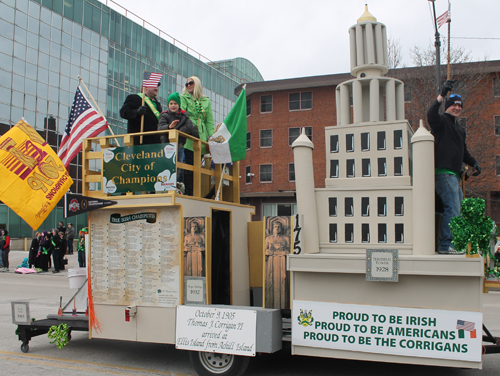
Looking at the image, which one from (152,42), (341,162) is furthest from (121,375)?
(152,42)

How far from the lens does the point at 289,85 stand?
37.6m

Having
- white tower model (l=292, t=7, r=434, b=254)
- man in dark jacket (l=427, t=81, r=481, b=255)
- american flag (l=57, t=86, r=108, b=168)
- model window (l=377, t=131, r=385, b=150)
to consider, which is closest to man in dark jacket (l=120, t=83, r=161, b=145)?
american flag (l=57, t=86, r=108, b=168)

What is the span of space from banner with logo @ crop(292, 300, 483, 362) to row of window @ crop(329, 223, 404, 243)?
92 cm

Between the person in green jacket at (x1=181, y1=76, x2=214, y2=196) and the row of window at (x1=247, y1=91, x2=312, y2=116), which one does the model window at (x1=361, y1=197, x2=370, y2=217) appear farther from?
the row of window at (x1=247, y1=91, x2=312, y2=116)

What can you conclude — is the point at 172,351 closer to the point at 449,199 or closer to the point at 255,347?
the point at 255,347

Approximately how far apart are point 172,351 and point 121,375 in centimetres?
135

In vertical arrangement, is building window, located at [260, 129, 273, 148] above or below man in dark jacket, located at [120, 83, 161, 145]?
above

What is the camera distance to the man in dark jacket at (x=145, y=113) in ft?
24.9

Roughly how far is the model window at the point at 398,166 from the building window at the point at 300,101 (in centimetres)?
3255

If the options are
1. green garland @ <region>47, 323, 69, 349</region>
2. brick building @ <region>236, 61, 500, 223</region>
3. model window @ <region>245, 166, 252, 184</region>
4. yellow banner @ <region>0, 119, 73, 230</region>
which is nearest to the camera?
yellow banner @ <region>0, 119, 73, 230</region>

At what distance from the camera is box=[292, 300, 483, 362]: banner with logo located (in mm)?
4855

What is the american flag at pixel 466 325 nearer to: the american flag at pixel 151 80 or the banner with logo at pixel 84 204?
the banner with logo at pixel 84 204

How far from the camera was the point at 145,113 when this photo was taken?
7.38m

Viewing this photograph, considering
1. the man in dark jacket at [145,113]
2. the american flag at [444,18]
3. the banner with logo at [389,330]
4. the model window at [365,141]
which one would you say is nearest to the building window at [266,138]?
the american flag at [444,18]
